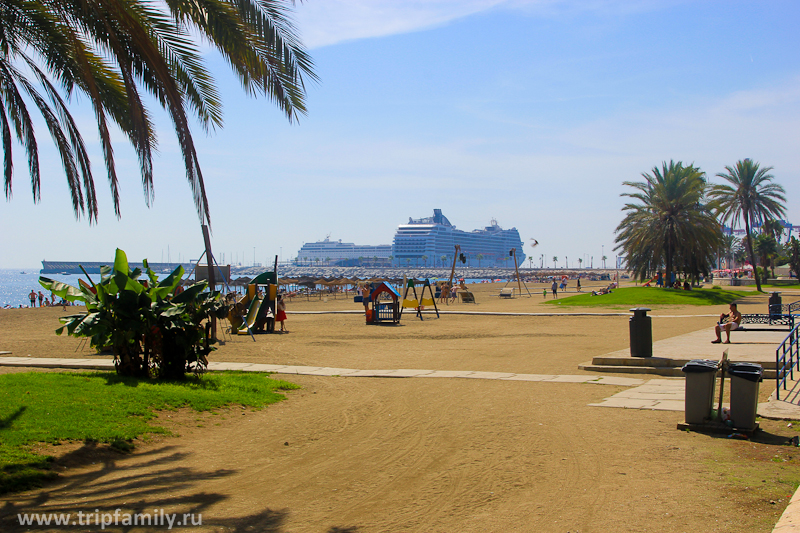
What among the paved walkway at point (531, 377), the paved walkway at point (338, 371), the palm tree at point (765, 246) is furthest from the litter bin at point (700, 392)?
the palm tree at point (765, 246)

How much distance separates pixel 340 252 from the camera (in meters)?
198

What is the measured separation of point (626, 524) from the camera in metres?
4.17

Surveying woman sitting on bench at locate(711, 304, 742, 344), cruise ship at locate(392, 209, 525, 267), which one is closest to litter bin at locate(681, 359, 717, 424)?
woman sitting on bench at locate(711, 304, 742, 344)

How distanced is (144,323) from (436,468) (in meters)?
5.40

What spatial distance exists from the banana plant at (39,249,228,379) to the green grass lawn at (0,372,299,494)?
1.20ft

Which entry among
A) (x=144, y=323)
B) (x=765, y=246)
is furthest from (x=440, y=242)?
(x=144, y=323)

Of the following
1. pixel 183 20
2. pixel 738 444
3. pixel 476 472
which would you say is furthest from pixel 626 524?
pixel 183 20

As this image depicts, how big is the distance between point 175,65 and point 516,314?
23.1m

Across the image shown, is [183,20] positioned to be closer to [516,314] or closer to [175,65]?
[175,65]

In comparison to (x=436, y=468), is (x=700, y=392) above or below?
above

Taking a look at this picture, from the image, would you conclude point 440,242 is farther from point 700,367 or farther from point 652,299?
point 700,367

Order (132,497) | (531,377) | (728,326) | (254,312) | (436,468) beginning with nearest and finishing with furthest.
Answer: (132,497) < (436,468) < (531,377) < (728,326) < (254,312)

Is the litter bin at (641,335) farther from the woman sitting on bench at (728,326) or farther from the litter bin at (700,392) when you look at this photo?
the litter bin at (700,392)

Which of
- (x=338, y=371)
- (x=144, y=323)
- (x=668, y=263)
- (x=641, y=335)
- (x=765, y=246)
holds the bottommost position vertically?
(x=338, y=371)
